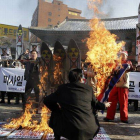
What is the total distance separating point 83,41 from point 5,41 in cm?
1718

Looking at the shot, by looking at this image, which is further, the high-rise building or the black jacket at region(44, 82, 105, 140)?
the high-rise building

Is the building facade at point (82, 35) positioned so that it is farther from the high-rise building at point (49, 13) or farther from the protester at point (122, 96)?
the high-rise building at point (49, 13)

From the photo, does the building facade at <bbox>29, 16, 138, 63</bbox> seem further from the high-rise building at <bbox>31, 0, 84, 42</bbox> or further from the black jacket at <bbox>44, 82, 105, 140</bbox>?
the high-rise building at <bbox>31, 0, 84, 42</bbox>

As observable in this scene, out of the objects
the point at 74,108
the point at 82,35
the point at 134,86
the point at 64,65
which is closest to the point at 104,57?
the point at 64,65

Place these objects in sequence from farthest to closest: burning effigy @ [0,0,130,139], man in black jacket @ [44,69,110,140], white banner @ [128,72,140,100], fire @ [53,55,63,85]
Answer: white banner @ [128,72,140,100]
fire @ [53,55,63,85]
burning effigy @ [0,0,130,139]
man in black jacket @ [44,69,110,140]

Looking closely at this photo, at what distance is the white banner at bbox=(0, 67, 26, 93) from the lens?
871 cm

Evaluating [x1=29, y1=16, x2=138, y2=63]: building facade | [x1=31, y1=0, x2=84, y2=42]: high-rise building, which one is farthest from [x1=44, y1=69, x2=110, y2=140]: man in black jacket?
[x1=31, y1=0, x2=84, y2=42]: high-rise building

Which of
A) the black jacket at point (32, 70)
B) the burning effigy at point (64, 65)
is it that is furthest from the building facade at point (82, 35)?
the burning effigy at point (64, 65)

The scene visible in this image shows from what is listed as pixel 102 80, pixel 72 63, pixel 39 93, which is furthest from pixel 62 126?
pixel 39 93

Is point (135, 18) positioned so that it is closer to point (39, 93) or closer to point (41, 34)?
point (41, 34)

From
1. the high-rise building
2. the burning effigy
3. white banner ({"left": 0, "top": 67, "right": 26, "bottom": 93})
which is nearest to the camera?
the burning effigy

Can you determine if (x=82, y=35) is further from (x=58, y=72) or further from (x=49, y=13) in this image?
(x=49, y=13)

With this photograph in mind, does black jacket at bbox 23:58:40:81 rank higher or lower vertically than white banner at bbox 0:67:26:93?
higher

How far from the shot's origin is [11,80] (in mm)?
8797
